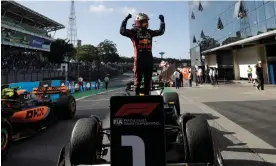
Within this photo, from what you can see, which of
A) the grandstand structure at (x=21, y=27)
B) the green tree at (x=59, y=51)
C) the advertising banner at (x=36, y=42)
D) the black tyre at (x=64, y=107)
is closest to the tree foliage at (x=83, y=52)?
the green tree at (x=59, y=51)

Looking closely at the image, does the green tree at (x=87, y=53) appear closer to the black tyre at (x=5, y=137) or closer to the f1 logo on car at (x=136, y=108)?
the black tyre at (x=5, y=137)

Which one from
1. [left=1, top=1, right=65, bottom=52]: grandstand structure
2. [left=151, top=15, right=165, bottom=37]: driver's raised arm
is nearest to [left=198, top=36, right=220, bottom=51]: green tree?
[left=1, top=1, right=65, bottom=52]: grandstand structure

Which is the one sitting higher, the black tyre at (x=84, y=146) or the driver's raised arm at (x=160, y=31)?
the driver's raised arm at (x=160, y=31)

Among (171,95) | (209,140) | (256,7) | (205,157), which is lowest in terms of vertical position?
(205,157)

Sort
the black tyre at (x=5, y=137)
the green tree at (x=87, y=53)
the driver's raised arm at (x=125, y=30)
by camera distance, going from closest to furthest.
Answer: the black tyre at (x=5, y=137)
the driver's raised arm at (x=125, y=30)
the green tree at (x=87, y=53)

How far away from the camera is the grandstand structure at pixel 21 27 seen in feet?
118

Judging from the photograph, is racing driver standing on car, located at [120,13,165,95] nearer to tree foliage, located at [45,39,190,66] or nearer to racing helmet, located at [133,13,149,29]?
racing helmet, located at [133,13,149,29]

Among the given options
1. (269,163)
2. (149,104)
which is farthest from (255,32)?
(149,104)

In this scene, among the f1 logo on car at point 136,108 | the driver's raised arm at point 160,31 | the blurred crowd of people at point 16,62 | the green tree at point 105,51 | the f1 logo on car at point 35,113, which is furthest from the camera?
the green tree at point 105,51

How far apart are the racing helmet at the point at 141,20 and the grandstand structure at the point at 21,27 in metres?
33.9

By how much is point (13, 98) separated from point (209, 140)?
14.7 feet

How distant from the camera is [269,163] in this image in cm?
317

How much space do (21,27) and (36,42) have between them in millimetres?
4173

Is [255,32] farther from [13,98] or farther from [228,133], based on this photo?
[13,98]
